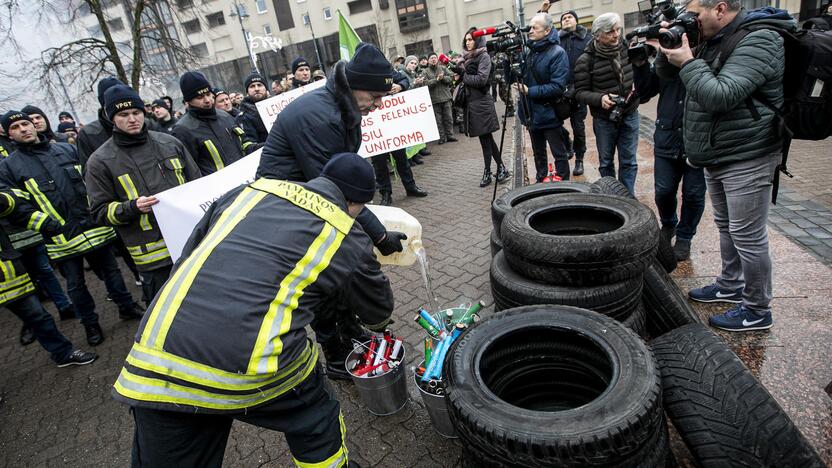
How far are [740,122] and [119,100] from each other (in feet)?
14.3

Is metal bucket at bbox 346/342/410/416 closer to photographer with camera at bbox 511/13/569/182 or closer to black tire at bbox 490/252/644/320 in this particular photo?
black tire at bbox 490/252/644/320

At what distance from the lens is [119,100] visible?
3332mm

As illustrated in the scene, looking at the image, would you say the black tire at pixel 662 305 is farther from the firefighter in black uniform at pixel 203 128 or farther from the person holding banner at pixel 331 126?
the firefighter in black uniform at pixel 203 128

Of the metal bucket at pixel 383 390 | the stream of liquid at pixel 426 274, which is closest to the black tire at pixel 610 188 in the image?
the stream of liquid at pixel 426 274

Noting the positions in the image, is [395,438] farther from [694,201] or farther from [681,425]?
[694,201]

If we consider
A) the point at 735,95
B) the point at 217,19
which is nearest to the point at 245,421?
the point at 735,95

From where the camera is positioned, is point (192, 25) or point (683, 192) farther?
point (192, 25)

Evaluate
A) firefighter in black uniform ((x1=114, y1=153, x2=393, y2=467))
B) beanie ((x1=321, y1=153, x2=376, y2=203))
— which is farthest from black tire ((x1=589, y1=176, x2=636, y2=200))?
firefighter in black uniform ((x1=114, y1=153, x2=393, y2=467))

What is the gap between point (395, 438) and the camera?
274 centimetres

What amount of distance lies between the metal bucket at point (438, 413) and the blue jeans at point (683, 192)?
282cm

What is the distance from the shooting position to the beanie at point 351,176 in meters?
2.10

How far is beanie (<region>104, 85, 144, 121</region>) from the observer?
3324 mm

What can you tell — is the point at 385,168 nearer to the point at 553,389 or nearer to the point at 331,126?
the point at 331,126

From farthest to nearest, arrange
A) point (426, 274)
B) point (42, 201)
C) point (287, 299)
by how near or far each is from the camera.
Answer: point (42, 201), point (426, 274), point (287, 299)
